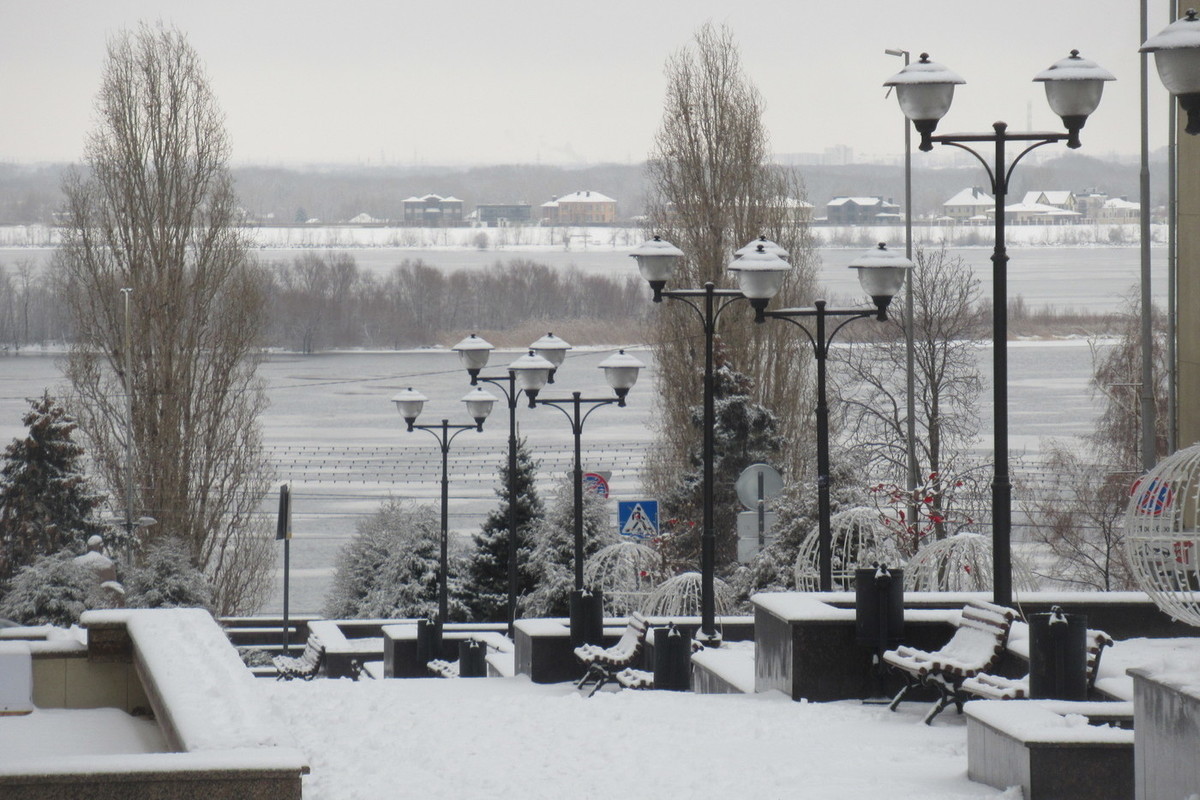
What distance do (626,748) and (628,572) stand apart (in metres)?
15.3

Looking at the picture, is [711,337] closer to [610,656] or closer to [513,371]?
[610,656]

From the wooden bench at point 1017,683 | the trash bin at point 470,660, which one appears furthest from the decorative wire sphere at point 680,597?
the wooden bench at point 1017,683

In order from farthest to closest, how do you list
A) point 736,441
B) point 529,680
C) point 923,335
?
1. point 923,335
2. point 736,441
3. point 529,680

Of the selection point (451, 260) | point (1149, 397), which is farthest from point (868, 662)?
point (451, 260)

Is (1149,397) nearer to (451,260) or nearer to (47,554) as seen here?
(47,554)

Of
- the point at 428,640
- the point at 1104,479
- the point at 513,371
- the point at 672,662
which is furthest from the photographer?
the point at 1104,479

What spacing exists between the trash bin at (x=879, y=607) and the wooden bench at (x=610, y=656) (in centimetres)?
300

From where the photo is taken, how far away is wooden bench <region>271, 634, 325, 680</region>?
67.6 ft

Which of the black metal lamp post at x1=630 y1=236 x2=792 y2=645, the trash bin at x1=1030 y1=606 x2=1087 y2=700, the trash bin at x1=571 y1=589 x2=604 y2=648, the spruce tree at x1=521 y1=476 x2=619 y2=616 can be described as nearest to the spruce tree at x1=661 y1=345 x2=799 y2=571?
the spruce tree at x1=521 y1=476 x2=619 y2=616

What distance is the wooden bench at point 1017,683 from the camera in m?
8.17

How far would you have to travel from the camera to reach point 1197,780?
17.0ft

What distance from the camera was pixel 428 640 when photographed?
18609mm

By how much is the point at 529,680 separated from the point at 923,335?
25852 millimetres

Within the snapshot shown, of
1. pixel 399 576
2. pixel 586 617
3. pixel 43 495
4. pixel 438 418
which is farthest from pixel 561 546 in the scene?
pixel 438 418
